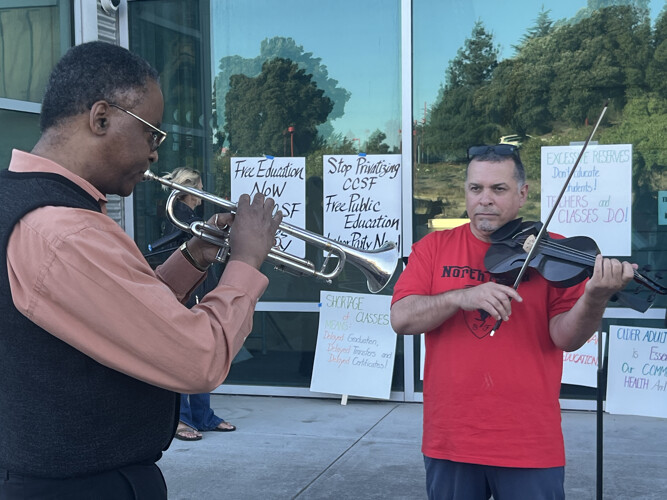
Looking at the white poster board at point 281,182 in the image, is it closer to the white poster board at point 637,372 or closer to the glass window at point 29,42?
the glass window at point 29,42

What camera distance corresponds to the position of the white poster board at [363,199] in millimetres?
6188

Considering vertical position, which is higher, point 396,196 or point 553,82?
point 553,82

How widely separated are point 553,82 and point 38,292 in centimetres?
504

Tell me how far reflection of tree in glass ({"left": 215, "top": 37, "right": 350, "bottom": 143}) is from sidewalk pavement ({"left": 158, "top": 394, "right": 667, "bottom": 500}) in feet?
7.54

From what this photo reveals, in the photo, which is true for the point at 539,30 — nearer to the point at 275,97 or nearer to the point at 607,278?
the point at 275,97

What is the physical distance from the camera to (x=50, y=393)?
1561mm

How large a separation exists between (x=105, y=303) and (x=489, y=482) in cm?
158

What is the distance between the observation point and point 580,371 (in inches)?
222

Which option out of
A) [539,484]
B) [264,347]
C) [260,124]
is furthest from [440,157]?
[539,484]

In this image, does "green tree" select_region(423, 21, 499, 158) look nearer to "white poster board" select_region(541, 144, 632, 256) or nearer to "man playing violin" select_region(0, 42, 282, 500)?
"white poster board" select_region(541, 144, 632, 256)

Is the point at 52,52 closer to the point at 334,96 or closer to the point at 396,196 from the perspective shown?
the point at 334,96

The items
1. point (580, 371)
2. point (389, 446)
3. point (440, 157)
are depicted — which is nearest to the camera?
point (389, 446)

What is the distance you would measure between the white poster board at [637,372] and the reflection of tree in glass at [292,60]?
2725 millimetres

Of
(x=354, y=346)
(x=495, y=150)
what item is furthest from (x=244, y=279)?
(x=354, y=346)
